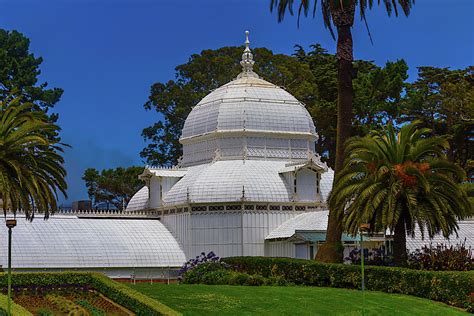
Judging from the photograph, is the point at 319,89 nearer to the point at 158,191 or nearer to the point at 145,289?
the point at 158,191

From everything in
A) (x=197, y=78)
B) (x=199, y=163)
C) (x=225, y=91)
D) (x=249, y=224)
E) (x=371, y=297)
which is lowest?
(x=371, y=297)

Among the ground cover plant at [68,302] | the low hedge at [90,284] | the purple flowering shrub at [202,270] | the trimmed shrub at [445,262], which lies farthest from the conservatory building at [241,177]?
the ground cover plant at [68,302]

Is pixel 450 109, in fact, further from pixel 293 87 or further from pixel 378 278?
pixel 378 278

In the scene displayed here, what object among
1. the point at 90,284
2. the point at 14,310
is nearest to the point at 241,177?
the point at 90,284

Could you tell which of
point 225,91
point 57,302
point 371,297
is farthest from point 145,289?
point 225,91

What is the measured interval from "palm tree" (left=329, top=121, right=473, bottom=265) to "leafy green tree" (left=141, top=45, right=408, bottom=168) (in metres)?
33.9

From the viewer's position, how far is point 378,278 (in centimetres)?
3500

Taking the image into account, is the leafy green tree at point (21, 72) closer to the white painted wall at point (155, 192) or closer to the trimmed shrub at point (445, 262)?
the white painted wall at point (155, 192)

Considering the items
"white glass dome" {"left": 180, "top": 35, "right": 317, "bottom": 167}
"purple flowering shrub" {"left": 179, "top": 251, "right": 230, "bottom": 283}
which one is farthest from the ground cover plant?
"white glass dome" {"left": 180, "top": 35, "right": 317, "bottom": 167}

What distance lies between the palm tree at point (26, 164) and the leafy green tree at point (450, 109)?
134ft

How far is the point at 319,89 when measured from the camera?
259ft

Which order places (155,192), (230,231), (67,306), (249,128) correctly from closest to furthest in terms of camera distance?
1. (67,306)
2. (230,231)
3. (249,128)
4. (155,192)

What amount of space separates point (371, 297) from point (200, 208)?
62.2 ft

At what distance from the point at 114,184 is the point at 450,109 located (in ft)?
91.7
